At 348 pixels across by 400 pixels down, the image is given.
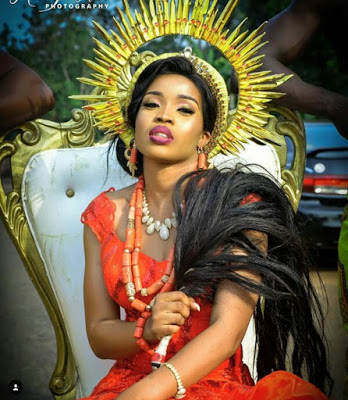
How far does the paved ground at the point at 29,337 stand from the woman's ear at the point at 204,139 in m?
1.45

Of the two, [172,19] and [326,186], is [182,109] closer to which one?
[172,19]

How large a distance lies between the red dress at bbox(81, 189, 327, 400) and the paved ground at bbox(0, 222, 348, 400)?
1176mm

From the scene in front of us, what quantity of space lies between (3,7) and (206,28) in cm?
203

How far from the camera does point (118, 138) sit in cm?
230

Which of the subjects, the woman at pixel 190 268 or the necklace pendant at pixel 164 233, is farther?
the necklace pendant at pixel 164 233

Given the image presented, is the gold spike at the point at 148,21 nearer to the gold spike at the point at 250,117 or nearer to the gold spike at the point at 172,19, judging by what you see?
the gold spike at the point at 172,19

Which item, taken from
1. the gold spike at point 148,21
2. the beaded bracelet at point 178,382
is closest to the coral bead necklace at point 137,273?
the beaded bracelet at point 178,382

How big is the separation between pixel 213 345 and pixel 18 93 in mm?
1223

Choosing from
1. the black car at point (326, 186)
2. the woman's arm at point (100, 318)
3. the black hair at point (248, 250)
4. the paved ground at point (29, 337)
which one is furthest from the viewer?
the black car at point (326, 186)

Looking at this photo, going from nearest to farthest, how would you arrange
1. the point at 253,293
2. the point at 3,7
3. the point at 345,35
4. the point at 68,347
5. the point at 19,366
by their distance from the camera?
the point at 253,293, the point at 68,347, the point at 345,35, the point at 19,366, the point at 3,7

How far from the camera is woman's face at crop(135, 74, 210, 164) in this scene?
1.97m

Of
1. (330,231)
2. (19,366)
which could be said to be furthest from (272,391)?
(330,231)

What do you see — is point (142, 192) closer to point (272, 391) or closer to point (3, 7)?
point (272, 391)

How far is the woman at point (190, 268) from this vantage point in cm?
174
